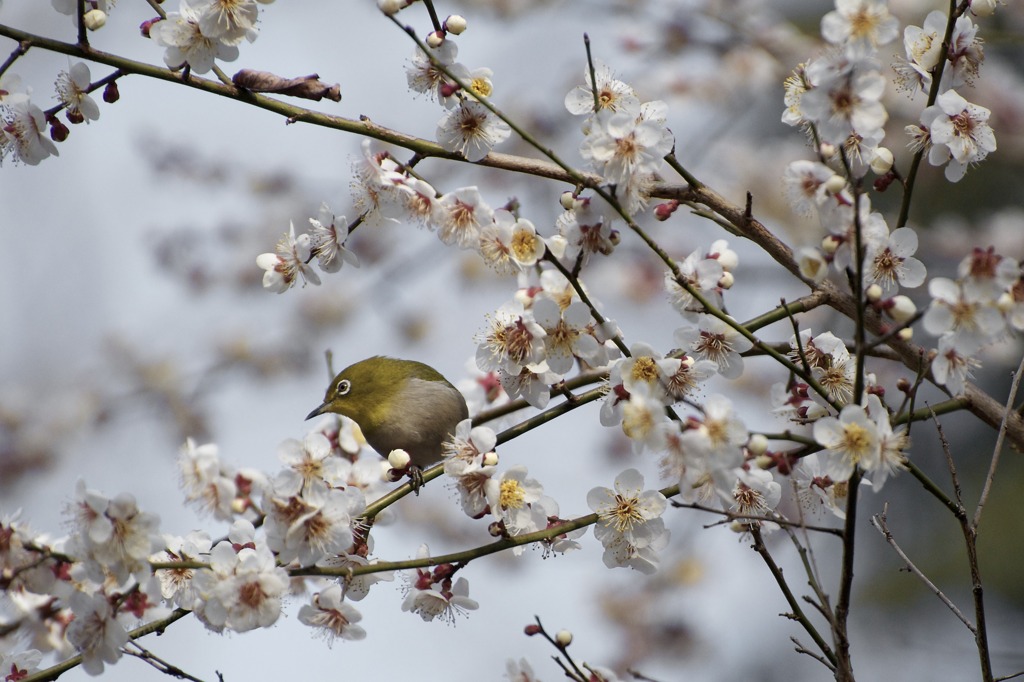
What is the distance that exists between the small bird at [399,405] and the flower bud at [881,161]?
1805mm

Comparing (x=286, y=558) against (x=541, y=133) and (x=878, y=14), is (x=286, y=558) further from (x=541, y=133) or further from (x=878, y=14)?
(x=541, y=133)

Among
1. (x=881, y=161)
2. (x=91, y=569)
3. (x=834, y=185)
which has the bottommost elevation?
(x=91, y=569)

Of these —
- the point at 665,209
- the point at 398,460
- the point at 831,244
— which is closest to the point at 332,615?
the point at 398,460

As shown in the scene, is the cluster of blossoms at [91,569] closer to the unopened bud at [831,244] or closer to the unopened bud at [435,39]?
the unopened bud at [435,39]

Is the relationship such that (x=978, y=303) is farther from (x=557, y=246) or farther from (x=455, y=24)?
(x=455, y=24)

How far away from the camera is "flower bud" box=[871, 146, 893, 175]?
2066 mm

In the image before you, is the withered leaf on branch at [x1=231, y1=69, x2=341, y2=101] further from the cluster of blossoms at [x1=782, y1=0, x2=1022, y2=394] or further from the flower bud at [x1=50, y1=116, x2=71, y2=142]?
the cluster of blossoms at [x1=782, y1=0, x2=1022, y2=394]

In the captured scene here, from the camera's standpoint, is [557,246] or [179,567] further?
[557,246]

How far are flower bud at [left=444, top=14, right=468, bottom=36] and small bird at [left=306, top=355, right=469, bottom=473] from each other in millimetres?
1582

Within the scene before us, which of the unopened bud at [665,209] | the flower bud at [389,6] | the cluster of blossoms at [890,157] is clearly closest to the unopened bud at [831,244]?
the cluster of blossoms at [890,157]

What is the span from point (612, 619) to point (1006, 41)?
4828 millimetres

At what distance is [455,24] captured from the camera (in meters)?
2.17

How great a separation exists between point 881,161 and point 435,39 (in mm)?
980

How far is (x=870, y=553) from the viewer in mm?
10328
